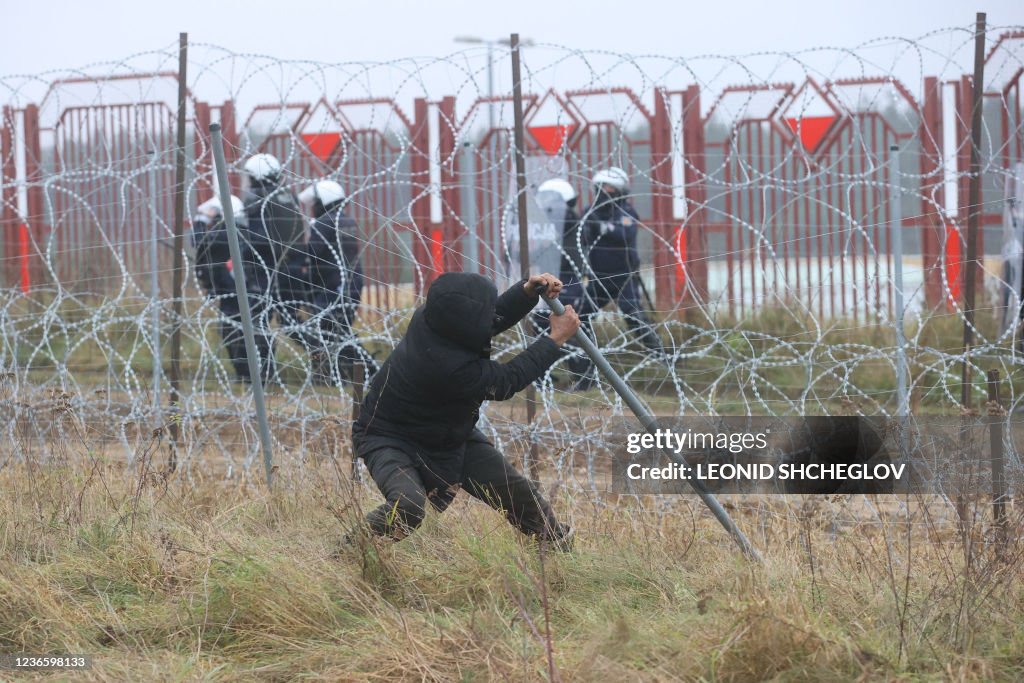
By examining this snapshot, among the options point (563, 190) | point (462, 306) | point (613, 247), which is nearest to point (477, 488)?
point (462, 306)

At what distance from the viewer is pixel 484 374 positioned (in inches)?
165

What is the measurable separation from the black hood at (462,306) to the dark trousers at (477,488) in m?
0.48

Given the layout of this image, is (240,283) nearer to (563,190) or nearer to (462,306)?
(462,306)

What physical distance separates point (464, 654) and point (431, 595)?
54 centimetres

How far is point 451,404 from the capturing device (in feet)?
14.3

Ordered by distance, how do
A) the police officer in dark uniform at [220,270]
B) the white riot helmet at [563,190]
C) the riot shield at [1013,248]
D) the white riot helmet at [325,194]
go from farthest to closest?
the white riot helmet at [563,190] → the white riot helmet at [325,194] → the police officer in dark uniform at [220,270] → the riot shield at [1013,248]

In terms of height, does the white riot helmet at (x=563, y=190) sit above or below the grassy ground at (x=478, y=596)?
above

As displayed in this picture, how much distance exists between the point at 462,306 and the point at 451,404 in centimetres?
40

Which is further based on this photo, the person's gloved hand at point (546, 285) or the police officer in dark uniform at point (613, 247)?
the police officer in dark uniform at point (613, 247)

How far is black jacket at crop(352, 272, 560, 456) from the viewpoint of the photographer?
4180 millimetres

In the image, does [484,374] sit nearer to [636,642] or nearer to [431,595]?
[431,595]

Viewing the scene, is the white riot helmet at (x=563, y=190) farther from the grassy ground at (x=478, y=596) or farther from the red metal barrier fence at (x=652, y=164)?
the grassy ground at (x=478, y=596)

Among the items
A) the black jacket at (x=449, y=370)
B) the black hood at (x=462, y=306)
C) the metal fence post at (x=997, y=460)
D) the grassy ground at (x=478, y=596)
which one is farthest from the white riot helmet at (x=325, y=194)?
the metal fence post at (x=997, y=460)

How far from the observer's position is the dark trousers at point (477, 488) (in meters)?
4.21
